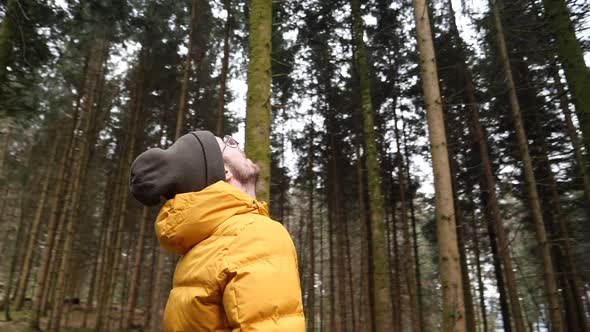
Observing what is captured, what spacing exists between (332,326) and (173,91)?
11.2m

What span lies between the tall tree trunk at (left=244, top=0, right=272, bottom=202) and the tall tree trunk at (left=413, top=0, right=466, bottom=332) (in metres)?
2.32

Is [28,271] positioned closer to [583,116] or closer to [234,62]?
[234,62]

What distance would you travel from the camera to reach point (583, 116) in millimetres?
5762

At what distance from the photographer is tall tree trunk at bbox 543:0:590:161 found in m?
5.73

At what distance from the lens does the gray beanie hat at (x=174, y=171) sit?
4.30 ft

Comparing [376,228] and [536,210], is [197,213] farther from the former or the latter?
[536,210]

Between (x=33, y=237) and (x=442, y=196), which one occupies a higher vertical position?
(x=33, y=237)

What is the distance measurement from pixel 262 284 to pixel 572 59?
23.5ft

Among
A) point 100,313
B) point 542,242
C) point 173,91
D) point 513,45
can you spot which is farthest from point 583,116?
point 100,313

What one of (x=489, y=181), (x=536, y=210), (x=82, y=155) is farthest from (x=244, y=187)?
(x=82, y=155)

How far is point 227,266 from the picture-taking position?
104cm

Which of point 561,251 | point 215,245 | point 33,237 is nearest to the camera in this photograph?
point 215,245

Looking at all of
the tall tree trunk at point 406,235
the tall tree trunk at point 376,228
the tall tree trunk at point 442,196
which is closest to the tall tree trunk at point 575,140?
the tall tree trunk at point 376,228

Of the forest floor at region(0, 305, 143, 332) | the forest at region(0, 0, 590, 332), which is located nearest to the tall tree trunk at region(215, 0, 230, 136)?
the forest at region(0, 0, 590, 332)
